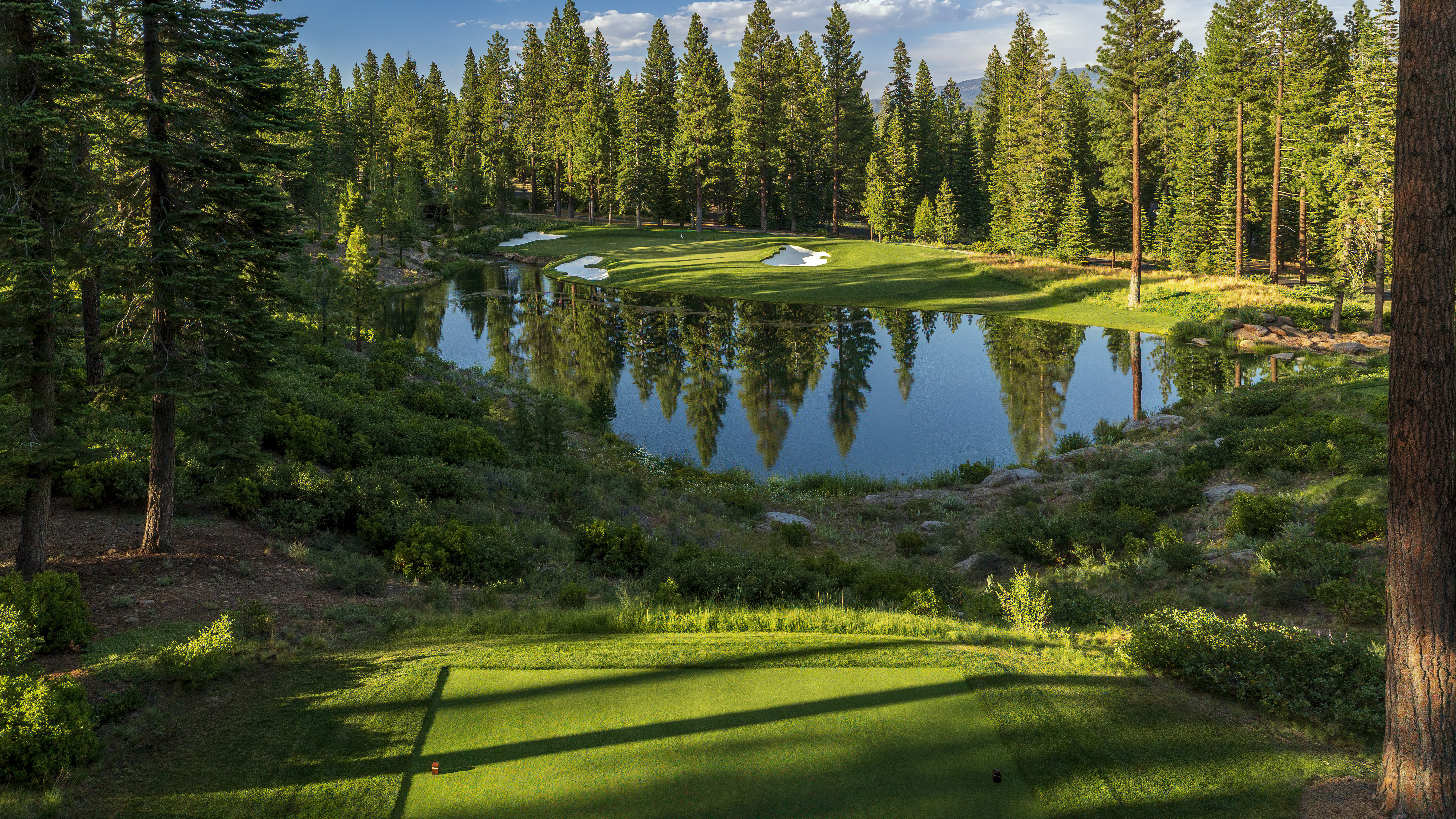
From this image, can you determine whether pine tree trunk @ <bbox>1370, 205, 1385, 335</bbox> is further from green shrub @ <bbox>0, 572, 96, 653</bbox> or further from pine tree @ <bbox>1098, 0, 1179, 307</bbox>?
green shrub @ <bbox>0, 572, 96, 653</bbox>

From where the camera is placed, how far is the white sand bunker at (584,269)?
186ft

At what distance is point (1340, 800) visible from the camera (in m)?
A: 5.55

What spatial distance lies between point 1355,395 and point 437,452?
21658mm

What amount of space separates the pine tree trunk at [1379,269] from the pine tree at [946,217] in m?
35.2

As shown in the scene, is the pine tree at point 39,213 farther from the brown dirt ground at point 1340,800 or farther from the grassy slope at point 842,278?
the grassy slope at point 842,278

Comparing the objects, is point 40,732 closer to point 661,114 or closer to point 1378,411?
point 1378,411

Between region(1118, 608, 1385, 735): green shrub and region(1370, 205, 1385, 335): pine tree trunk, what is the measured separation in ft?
102

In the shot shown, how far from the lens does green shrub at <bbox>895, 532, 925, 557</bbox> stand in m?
14.9

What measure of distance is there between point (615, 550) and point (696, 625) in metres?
4.29

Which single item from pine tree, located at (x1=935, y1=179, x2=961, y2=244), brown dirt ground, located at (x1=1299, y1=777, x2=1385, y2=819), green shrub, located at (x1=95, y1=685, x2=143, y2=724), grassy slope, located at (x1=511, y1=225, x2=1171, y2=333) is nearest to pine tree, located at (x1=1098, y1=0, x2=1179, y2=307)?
grassy slope, located at (x1=511, y1=225, x2=1171, y2=333)

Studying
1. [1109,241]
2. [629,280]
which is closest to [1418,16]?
[629,280]

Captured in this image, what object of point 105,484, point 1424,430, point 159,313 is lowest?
point 105,484

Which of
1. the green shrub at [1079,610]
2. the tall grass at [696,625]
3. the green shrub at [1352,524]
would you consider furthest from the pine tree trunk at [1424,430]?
the green shrub at [1352,524]

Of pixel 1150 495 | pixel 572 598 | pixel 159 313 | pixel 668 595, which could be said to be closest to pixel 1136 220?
pixel 1150 495
